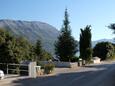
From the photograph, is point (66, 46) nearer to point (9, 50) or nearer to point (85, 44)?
point (85, 44)

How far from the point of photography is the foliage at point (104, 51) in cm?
9512

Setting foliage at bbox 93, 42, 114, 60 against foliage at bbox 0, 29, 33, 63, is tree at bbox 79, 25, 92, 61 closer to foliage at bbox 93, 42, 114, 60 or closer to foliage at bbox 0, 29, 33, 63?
foliage at bbox 93, 42, 114, 60

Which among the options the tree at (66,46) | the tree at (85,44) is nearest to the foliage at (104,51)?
the tree at (66,46)

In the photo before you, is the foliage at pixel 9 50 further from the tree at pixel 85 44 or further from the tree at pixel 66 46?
the tree at pixel 66 46

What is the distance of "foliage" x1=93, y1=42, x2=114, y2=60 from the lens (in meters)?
95.1

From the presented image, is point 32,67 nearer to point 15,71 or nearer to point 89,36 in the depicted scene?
point 15,71

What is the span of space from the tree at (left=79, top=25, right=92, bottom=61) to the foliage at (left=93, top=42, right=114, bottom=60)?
1004 inches

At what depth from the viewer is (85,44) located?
69.5 metres

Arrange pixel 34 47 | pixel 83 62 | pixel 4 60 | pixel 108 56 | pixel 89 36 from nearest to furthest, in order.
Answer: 1. pixel 4 60
2. pixel 83 62
3. pixel 89 36
4. pixel 34 47
5. pixel 108 56

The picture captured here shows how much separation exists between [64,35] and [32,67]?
1523 inches

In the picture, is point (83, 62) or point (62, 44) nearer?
point (83, 62)

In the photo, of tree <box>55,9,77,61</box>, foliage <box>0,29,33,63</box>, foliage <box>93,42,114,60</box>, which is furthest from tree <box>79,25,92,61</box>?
foliage <box>0,29,33,63</box>

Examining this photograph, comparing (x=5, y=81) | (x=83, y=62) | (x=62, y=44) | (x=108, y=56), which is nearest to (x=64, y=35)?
(x=62, y=44)

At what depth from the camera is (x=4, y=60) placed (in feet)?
126
